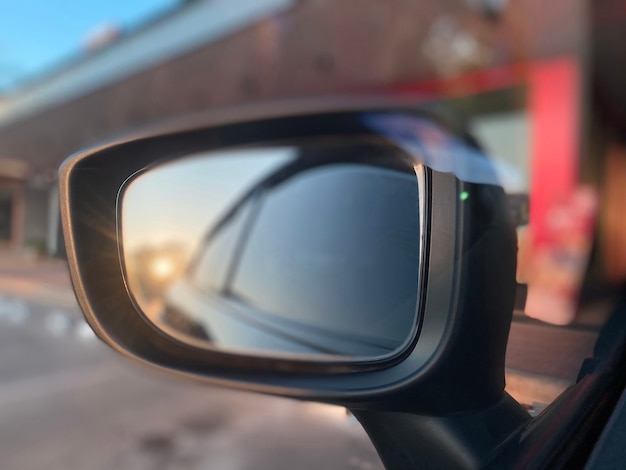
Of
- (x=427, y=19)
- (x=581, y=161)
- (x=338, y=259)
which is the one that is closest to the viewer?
(x=338, y=259)

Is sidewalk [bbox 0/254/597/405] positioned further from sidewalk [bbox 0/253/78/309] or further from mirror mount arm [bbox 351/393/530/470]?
sidewalk [bbox 0/253/78/309]

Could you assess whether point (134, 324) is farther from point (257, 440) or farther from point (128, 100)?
point (128, 100)

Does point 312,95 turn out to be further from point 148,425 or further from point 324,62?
point 148,425

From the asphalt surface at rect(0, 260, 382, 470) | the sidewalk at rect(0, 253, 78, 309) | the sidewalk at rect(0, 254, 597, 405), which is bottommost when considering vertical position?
the sidewalk at rect(0, 253, 78, 309)

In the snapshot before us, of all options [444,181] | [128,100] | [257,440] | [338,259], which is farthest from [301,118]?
[128,100]

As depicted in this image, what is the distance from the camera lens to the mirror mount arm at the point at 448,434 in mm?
971

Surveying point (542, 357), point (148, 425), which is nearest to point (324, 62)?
point (148, 425)

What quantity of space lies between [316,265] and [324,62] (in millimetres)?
10917

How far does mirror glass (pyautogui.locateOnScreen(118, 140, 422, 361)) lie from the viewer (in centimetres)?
125

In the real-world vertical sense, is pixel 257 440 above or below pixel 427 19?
below

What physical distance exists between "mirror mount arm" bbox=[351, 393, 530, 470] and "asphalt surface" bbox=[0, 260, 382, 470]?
0.40m

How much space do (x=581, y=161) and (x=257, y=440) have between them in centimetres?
809

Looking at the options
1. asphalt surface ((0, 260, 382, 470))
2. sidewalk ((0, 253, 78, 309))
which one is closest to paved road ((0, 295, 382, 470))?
asphalt surface ((0, 260, 382, 470))

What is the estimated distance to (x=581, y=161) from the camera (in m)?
8.64
